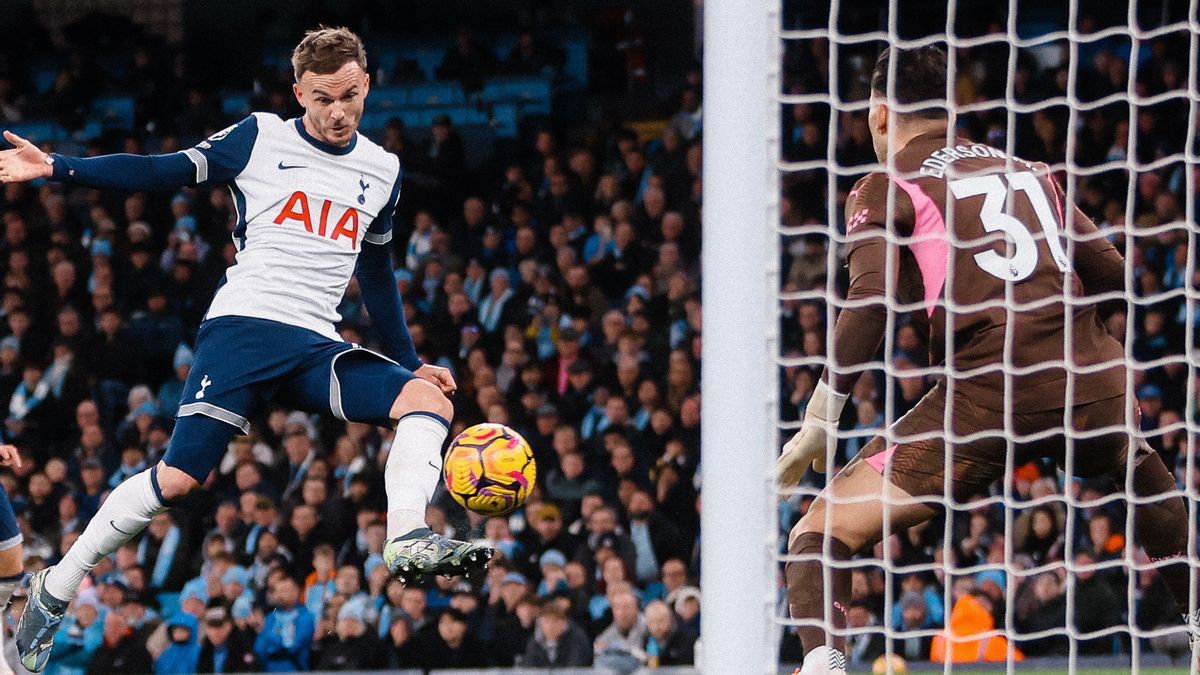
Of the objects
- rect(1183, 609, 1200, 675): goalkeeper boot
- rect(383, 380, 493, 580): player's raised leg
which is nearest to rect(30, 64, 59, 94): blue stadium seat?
rect(383, 380, 493, 580): player's raised leg

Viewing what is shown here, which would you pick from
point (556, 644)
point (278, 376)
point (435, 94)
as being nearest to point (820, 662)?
point (278, 376)

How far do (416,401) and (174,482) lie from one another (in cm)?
85

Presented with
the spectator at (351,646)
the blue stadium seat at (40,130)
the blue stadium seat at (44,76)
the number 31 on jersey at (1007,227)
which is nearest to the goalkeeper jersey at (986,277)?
the number 31 on jersey at (1007,227)

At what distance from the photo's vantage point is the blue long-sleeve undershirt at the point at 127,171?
512cm

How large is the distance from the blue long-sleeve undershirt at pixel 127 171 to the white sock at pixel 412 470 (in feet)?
3.51

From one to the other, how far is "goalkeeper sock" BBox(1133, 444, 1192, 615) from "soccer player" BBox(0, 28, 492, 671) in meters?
2.18

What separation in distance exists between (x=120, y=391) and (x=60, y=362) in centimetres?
50

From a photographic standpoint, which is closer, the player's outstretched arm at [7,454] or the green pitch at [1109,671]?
the player's outstretched arm at [7,454]

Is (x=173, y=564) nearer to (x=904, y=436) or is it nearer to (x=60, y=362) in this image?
(x=60, y=362)

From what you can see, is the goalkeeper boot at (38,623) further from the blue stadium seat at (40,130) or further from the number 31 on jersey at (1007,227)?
the blue stadium seat at (40,130)

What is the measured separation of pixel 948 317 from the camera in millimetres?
4602

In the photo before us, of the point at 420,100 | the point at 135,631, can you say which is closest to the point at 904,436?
the point at 135,631

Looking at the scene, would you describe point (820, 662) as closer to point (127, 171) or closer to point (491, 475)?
point (491, 475)

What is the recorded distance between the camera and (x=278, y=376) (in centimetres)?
549
